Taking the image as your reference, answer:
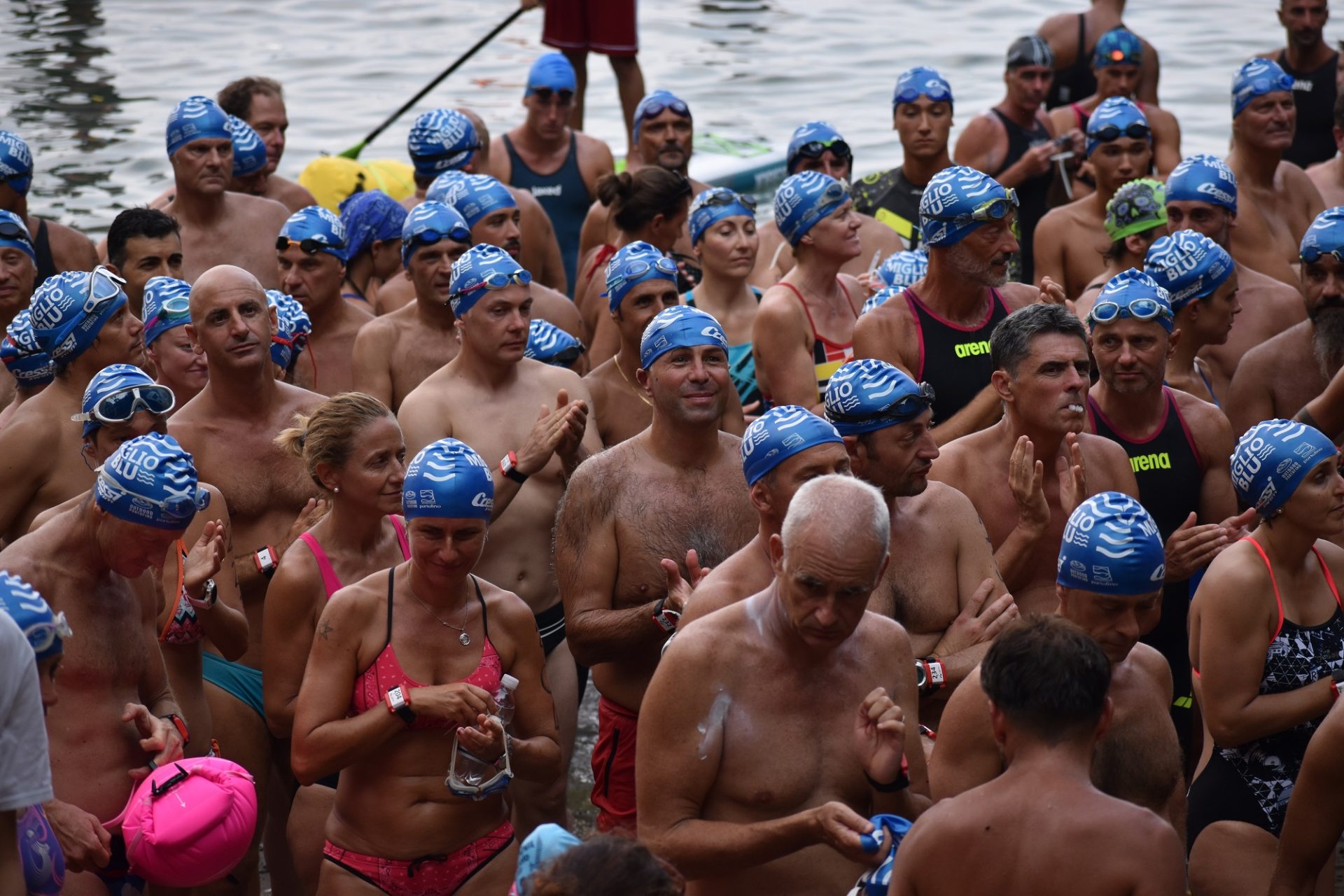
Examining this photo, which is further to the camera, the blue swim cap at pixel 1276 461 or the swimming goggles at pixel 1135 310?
the swimming goggles at pixel 1135 310

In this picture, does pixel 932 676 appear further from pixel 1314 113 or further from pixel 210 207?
pixel 1314 113

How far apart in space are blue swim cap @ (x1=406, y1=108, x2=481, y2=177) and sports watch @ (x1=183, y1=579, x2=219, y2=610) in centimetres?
433

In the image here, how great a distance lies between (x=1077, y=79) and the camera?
1269 cm

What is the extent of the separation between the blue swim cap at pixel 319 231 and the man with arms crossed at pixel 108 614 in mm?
2969

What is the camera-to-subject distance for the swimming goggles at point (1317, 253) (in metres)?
6.93

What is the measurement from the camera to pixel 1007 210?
652 cm

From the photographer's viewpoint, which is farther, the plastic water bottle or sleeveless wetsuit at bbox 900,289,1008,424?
sleeveless wetsuit at bbox 900,289,1008,424

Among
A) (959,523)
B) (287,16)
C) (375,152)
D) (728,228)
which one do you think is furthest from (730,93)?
(959,523)

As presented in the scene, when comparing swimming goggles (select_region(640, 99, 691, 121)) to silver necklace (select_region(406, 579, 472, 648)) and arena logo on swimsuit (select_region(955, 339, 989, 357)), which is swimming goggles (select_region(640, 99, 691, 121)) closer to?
arena logo on swimsuit (select_region(955, 339, 989, 357))

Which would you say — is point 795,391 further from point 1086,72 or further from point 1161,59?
point 1161,59

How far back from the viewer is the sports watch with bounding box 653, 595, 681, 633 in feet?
17.0

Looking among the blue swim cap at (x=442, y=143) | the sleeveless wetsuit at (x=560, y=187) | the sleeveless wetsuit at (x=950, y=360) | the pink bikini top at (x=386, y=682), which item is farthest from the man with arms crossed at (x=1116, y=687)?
the sleeveless wetsuit at (x=560, y=187)

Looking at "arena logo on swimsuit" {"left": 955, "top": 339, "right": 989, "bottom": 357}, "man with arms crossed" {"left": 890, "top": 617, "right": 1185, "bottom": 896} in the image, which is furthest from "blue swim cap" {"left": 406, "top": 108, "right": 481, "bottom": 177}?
"man with arms crossed" {"left": 890, "top": 617, "right": 1185, "bottom": 896}

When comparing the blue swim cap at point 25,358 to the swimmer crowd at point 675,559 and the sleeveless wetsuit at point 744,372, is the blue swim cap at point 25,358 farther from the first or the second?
the sleeveless wetsuit at point 744,372
